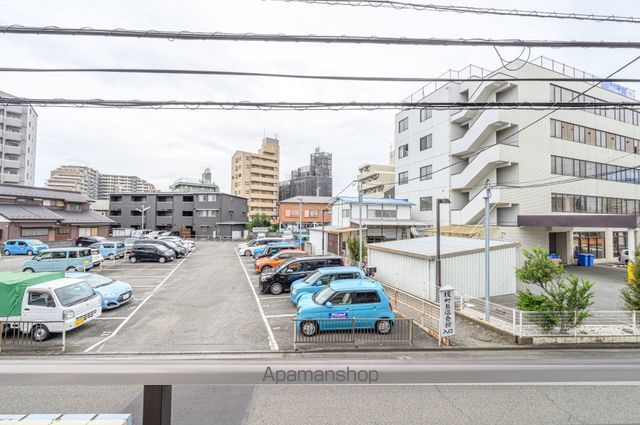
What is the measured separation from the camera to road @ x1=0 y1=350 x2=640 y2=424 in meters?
1.45

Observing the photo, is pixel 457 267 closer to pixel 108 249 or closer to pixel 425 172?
pixel 425 172

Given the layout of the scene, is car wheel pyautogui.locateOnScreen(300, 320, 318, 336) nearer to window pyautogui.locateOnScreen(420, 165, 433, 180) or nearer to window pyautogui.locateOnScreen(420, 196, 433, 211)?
window pyautogui.locateOnScreen(420, 196, 433, 211)

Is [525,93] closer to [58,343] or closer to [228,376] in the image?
[228,376]

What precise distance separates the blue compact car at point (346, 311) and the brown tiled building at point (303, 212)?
50602 millimetres

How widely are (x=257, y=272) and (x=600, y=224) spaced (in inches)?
887

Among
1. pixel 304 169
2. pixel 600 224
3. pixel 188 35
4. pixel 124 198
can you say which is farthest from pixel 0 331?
pixel 304 169

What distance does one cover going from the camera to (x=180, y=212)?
55.9 meters

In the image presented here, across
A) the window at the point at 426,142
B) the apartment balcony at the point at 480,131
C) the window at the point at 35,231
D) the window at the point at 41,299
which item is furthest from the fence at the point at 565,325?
the window at the point at 35,231

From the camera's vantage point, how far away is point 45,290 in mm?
9516

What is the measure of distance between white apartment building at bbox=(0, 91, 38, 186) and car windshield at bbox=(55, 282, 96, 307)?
64565mm

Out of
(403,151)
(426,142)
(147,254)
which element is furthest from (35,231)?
(426,142)

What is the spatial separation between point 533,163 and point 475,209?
18.9 ft

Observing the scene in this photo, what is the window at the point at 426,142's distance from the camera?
29442 millimetres

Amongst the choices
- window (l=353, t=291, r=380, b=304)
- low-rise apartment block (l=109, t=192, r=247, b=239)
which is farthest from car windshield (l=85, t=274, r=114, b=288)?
low-rise apartment block (l=109, t=192, r=247, b=239)
